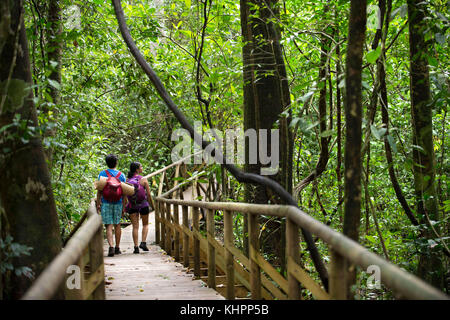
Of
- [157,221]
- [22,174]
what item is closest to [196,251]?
[22,174]

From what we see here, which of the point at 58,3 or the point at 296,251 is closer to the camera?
the point at 296,251

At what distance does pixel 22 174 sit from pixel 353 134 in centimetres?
207

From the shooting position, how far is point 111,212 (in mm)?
7562

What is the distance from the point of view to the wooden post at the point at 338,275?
2271 mm

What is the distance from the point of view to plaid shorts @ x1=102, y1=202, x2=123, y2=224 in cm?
752

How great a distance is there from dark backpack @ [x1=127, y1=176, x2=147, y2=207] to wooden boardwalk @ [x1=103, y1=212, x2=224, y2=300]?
0.87 m

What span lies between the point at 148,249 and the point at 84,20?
158 inches

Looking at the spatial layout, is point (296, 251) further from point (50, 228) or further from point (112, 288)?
point (112, 288)

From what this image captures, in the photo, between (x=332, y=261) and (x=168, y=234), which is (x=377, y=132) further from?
(x=168, y=234)

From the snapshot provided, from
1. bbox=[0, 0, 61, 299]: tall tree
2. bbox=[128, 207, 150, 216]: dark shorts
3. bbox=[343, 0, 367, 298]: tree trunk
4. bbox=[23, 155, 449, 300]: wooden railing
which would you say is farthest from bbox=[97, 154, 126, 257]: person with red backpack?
bbox=[343, 0, 367, 298]: tree trunk

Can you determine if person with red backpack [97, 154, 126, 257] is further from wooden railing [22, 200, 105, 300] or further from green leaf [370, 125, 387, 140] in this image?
green leaf [370, 125, 387, 140]
